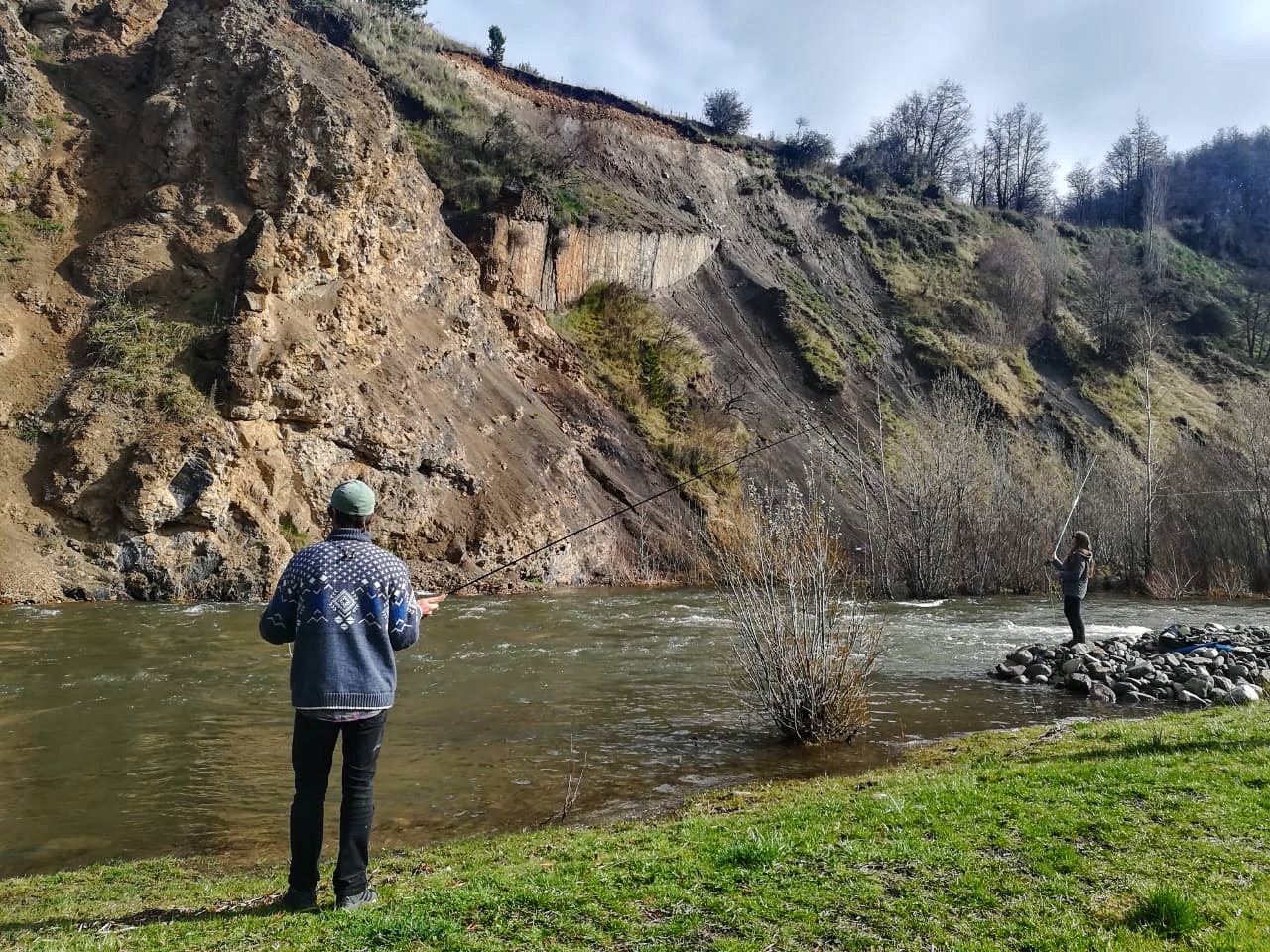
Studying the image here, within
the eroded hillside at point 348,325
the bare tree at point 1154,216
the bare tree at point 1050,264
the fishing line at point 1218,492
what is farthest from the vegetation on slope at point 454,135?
the bare tree at point 1154,216

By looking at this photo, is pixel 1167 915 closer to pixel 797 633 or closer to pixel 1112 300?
pixel 797 633

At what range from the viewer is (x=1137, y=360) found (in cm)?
5481

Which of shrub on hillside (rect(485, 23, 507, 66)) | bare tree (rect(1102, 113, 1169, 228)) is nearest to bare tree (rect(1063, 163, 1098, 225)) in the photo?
bare tree (rect(1102, 113, 1169, 228))

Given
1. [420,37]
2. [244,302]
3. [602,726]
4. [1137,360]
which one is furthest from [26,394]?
[1137,360]

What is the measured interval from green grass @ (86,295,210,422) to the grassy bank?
60.0 feet

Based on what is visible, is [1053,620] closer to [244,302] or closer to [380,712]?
[380,712]

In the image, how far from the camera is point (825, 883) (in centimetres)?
416

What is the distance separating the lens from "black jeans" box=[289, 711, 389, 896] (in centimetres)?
435

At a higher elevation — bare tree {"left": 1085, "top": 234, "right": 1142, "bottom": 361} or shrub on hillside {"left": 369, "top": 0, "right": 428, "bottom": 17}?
shrub on hillside {"left": 369, "top": 0, "right": 428, "bottom": 17}

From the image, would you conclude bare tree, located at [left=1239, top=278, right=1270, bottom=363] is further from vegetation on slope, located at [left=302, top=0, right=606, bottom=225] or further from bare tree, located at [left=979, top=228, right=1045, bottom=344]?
vegetation on slope, located at [left=302, top=0, right=606, bottom=225]

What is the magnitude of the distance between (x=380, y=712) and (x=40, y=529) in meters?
18.4

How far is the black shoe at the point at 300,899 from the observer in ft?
14.1

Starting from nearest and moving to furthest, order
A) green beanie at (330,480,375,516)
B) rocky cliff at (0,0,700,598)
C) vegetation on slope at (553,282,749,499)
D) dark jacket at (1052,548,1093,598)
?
green beanie at (330,480,375,516) → dark jacket at (1052,548,1093,598) → rocky cliff at (0,0,700,598) → vegetation on slope at (553,282,749,499)

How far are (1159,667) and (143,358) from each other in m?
22.8
